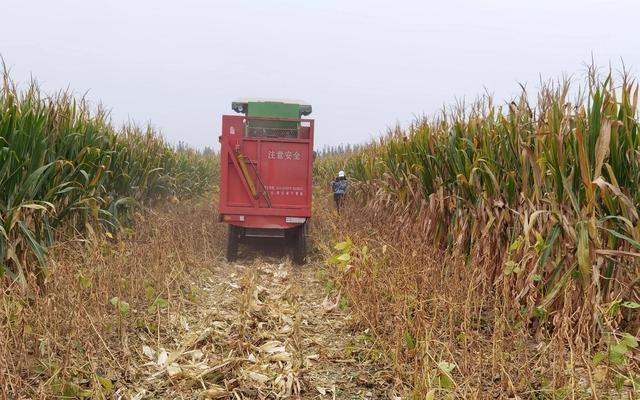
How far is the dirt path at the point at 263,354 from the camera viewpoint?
3.58 m

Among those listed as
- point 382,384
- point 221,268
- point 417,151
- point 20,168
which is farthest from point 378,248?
point 20,168

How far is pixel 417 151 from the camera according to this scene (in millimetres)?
7270

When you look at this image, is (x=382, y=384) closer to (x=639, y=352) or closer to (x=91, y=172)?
(x=639, y=352)

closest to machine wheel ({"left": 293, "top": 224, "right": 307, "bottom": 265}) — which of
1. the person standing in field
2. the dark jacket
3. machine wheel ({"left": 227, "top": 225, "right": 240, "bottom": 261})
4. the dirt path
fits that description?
machine wheel ({"left": 227, "top": 225, "right": 240, "bottom": 261})

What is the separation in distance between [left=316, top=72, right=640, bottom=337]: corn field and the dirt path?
1.38 meters

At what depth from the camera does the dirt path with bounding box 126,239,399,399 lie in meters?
3.58

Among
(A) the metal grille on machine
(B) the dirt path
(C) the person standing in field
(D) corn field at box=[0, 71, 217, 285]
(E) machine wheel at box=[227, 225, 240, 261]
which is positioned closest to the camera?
(B) the dirt path

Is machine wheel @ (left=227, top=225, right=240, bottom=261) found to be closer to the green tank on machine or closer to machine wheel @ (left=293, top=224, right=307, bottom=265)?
machine wheel @ (left=293, top=224, right=307, bottom=265)

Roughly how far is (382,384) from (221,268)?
16.1 feet

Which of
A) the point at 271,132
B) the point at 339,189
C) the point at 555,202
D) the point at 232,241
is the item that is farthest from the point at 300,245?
the point at 555,202

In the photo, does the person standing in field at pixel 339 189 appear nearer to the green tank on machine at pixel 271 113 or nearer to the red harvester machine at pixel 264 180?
the green tank on machine at pixel 271 113

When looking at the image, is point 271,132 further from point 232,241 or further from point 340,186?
point 340,186

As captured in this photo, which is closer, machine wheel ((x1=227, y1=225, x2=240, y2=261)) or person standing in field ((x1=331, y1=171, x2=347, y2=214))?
machine wheel ((x1=227, y1=225, x2=240, y2=261))

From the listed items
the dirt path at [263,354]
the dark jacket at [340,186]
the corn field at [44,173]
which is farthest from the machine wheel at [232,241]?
the dark jacket at [340,186]
